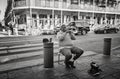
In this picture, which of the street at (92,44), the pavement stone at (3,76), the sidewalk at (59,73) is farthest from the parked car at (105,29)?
the pavement stone at (3,76)

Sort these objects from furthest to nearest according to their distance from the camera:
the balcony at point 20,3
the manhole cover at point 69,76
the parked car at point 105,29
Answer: the balcony at point 20,3
the parked car at point 105,29
the manhole cover at point 69,76

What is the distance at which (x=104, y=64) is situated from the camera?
5.44m

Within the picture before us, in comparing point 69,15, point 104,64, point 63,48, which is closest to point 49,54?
point 63,48

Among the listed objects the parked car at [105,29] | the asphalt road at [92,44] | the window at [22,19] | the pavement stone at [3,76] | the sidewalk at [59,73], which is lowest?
the asphalt road at [92,44]

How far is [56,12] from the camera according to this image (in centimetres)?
2561

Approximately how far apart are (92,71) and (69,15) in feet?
77.1

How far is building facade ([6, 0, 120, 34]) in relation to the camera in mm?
22750

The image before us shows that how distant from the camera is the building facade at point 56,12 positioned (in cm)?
2275

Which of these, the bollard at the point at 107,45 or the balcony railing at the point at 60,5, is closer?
the bollard at the point at 107,45

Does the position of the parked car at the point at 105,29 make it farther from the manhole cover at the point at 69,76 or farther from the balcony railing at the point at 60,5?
the manhole cover at the point at 69,76

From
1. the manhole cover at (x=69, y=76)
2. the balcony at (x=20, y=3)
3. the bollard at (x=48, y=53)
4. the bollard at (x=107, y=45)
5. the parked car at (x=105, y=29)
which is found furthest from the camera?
the balcony at (x=20, y=3)

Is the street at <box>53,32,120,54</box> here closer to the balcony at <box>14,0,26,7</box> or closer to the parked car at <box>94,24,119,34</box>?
the parked car at <box>94,24,119,34</box>

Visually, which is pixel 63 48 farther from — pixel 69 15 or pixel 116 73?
pixel 69 15

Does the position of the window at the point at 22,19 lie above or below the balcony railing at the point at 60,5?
below
